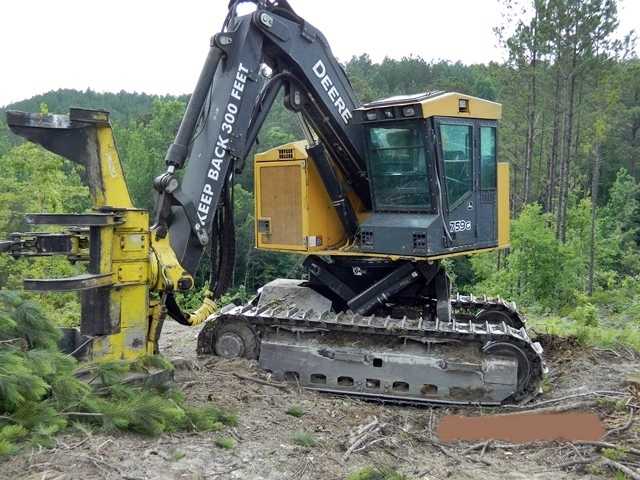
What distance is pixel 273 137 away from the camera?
1585 inches

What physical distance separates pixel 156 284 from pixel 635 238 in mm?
43287

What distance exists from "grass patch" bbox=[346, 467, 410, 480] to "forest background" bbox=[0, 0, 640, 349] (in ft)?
16.9

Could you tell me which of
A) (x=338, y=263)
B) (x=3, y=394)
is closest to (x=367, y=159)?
(x=338, y=263)

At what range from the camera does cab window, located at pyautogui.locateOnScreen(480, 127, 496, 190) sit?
7883 millimetres

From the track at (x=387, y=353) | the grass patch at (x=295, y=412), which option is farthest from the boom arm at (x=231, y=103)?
the grass patch at (x=295, y=412)

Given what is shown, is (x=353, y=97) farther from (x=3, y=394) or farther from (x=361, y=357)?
(x=3, y=394)

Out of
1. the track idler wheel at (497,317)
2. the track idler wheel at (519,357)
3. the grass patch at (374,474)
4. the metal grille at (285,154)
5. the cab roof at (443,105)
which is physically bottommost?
the grass patch at (374,474)

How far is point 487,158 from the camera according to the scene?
7.97 metres

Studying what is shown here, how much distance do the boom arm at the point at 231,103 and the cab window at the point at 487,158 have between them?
1762 mm

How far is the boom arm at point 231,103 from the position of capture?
664 centimetres

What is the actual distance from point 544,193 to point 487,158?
104 feet

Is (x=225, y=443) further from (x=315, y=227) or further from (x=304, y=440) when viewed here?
(x=315, y=227)

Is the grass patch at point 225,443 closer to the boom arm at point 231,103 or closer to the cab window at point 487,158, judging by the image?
the boom arm at point 231,103

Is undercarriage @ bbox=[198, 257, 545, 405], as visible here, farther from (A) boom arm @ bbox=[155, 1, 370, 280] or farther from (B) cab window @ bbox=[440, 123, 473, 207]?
(A) boom arm @ bbox=[155, 1, 370, 280]
